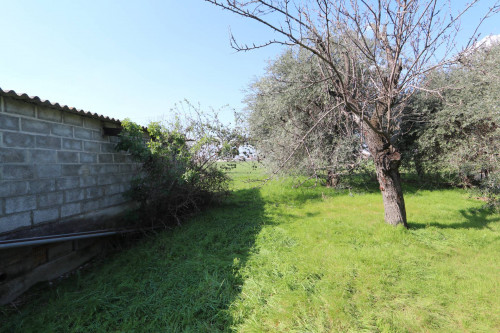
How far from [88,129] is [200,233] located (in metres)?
3.20

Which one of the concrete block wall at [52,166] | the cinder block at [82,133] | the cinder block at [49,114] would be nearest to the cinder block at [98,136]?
the concrete block wall at [52,166]

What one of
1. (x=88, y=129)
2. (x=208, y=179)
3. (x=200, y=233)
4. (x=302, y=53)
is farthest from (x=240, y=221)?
(x=302, y=53)

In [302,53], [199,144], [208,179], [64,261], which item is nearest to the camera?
[64,261]

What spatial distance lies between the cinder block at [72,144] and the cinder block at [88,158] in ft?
0.55

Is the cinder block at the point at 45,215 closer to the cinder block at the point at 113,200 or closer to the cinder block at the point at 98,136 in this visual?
the cinder block at the point at 113,200

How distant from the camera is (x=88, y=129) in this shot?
439cm

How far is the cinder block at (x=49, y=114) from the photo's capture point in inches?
138

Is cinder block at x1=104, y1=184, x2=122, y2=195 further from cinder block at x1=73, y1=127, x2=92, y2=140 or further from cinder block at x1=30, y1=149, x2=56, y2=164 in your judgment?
cinder block at x1=30, y1=149, x2=56, y2=164

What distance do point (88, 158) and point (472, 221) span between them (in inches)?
351

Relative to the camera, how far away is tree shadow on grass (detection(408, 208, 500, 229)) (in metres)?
5.00

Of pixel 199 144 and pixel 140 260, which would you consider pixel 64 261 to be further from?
pixel 199 144

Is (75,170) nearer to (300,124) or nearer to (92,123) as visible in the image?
(92,123)

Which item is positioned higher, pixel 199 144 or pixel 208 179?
pixel 199 144

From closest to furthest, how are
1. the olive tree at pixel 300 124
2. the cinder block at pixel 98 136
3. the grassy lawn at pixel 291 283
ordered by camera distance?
the grassy lawn at pixel 291 283
the cinder block at pixel 98 136
the olive tree at pixel 300 124
